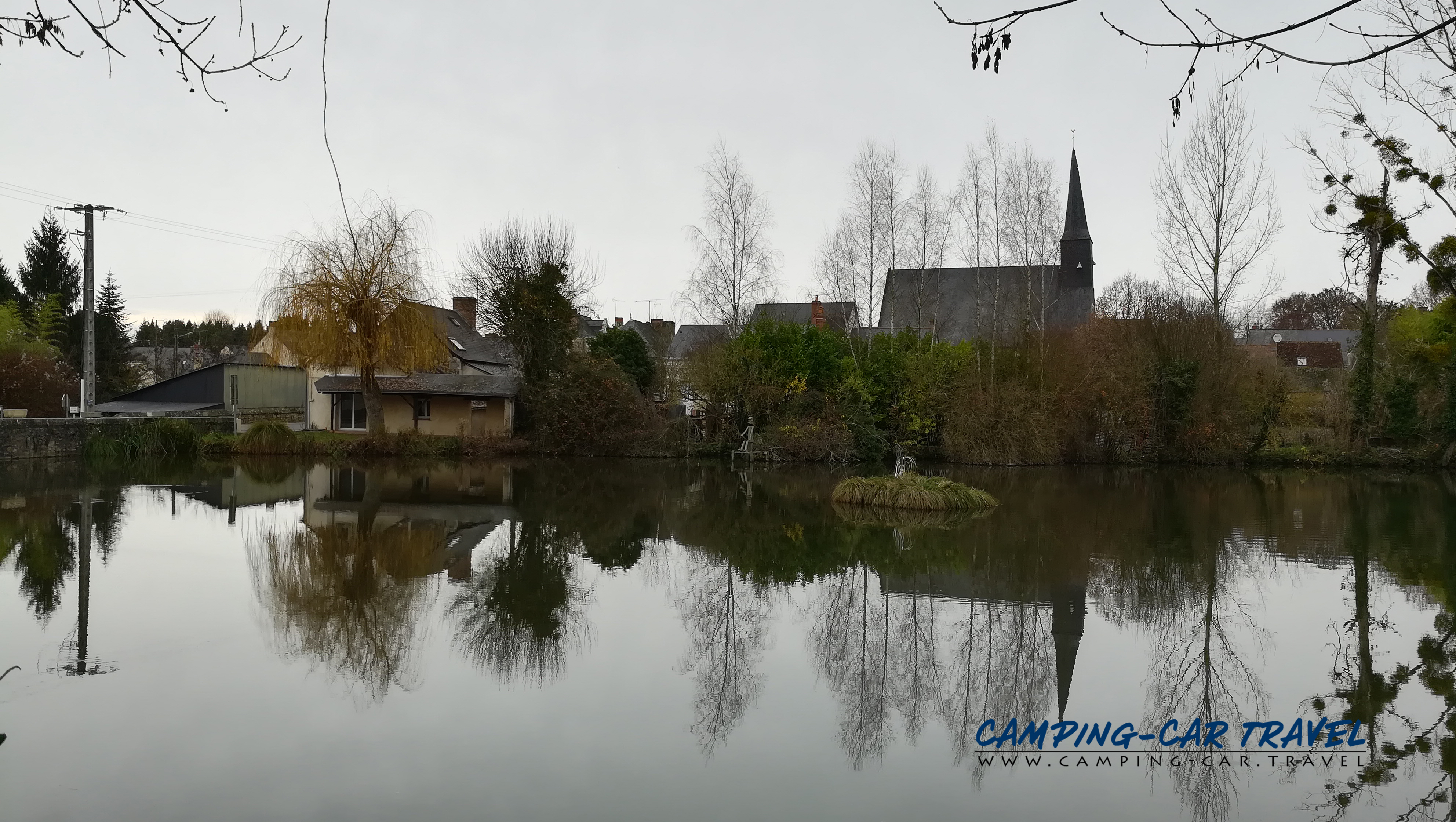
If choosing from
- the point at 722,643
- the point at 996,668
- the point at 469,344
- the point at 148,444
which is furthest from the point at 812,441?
the point at 996,668

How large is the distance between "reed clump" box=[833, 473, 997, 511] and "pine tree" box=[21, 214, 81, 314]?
42364 mm

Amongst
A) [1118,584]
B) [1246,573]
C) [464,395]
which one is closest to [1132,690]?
[1118,584]

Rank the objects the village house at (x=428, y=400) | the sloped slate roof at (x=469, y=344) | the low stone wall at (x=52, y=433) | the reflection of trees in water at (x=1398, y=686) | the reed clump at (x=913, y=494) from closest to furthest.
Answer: the reflection of trees in water at (x=1398, y=686) → the reed clump at (x=913, y=494) → the low stone wall at (x=52, y=433) → the village house at (x=428, y=400) → the sloped slate roof at (x=469, y=344)

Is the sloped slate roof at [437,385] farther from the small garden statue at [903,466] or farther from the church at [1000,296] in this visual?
the small garden statue at [903,466]

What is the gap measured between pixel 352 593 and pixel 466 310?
3343cm

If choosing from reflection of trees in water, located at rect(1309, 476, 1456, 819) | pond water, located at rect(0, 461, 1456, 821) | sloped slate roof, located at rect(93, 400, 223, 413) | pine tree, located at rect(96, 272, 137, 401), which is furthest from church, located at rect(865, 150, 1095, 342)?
pine tree, located at rect(96, 272, 137, 401)

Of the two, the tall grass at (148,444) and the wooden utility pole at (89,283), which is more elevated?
the wooden utility pole at (89,283)

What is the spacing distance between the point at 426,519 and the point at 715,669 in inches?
364

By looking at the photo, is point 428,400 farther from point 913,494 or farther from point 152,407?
point 913,494

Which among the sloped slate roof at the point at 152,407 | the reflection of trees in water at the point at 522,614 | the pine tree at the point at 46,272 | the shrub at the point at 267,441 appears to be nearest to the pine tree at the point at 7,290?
the pine tree at the point at 46,272

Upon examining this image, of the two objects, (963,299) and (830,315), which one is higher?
(963,299)

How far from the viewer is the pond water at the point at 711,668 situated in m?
5.03

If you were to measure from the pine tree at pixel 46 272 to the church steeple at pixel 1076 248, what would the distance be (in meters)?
47.2

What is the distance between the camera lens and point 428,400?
33.7 metres
